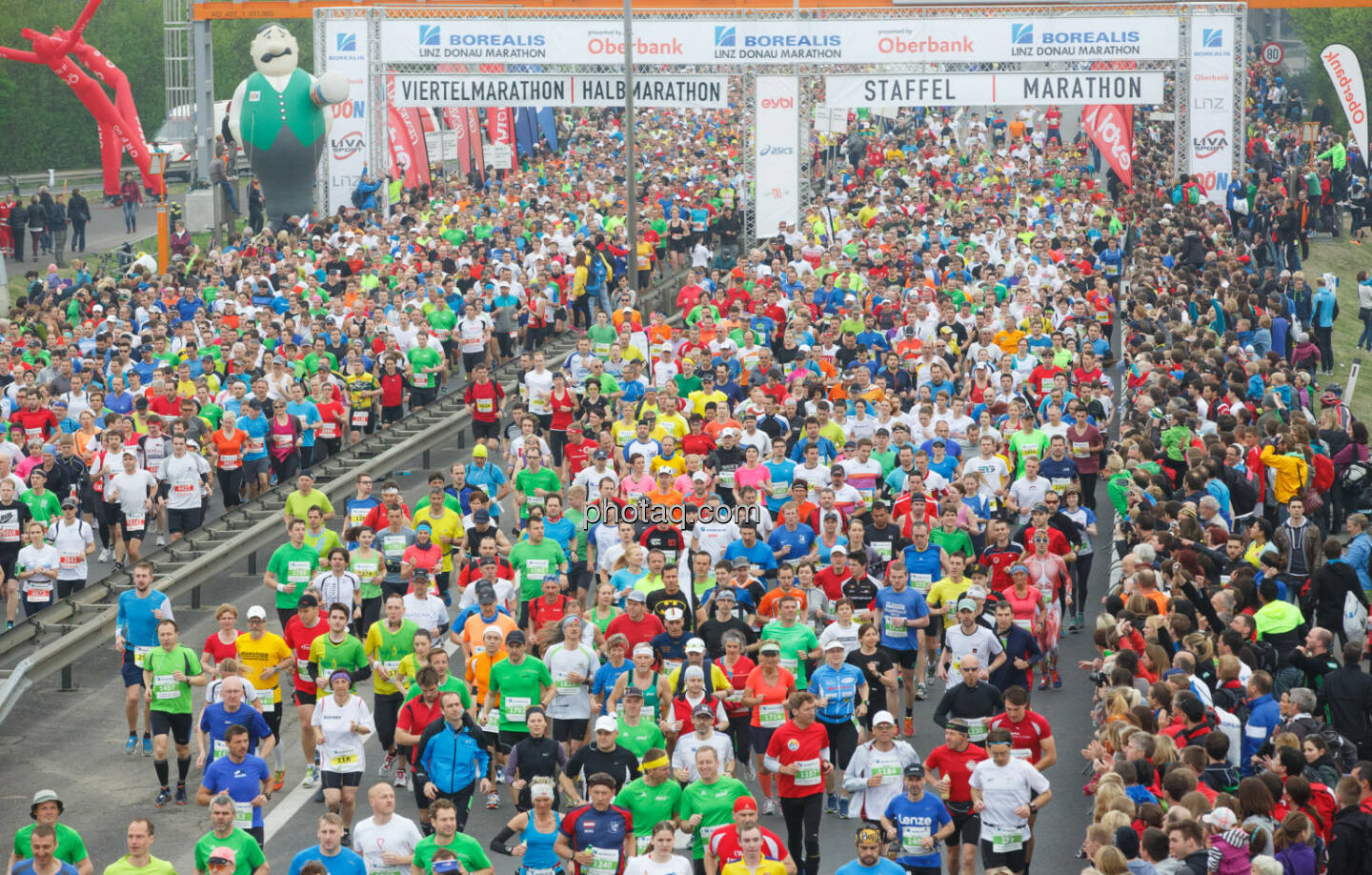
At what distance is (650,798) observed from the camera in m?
12.0

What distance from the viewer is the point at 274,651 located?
14930mm

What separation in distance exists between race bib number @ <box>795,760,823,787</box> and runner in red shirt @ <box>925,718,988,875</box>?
762 mm

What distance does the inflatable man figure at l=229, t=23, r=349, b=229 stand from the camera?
38906 millimetres

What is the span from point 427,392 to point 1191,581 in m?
12.9

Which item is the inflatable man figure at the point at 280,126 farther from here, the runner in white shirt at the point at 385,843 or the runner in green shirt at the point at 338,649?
the runner in white shirt at the point at 385,843

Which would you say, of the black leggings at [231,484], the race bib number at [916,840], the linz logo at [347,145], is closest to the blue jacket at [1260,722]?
the race bib number at [916,840]

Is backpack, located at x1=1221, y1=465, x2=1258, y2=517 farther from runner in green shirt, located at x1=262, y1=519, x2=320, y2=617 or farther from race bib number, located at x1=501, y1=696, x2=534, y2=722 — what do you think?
runner in green shirt, located at x1=262, y1=519, x2=320, y2=617

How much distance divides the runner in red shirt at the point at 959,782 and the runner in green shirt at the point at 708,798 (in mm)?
1260

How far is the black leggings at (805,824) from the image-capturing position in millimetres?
12938

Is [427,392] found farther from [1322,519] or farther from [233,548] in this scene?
[1322,519]

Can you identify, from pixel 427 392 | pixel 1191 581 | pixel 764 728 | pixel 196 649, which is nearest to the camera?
pixel 764 728

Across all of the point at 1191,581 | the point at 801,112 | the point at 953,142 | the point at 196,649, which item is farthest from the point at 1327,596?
the point at 953,142

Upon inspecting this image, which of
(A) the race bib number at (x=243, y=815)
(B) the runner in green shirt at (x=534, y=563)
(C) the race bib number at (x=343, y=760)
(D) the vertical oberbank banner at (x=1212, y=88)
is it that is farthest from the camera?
(D) the vertical oberbank banner at (x=1212, y=88)

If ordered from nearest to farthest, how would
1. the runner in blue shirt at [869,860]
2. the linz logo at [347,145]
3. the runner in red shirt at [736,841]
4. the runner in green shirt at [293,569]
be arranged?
1. the runner in blue shirt at [869,860]
2. the runner in red shirt at [736,841]
3. the runner in green shirt at [293,569]
4. the linz logo at [347,145]
